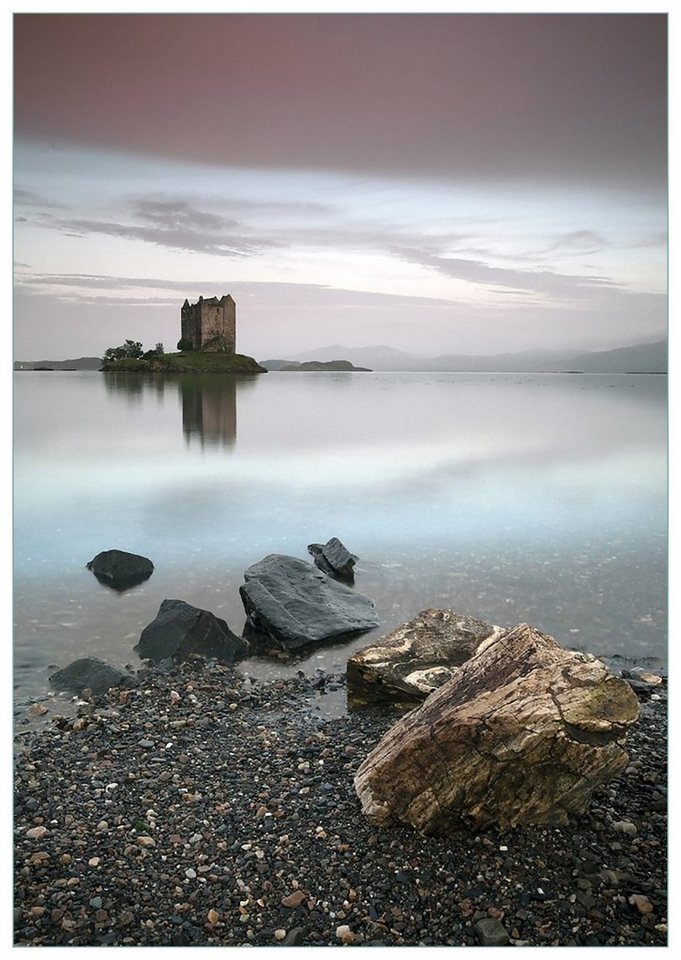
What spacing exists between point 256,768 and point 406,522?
855 centimetres

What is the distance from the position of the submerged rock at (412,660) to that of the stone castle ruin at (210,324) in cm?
937

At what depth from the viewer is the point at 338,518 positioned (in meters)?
14.6

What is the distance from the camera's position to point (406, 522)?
46.1 ft

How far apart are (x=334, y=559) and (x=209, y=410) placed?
18438mm

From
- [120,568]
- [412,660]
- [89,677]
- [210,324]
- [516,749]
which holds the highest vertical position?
[210,324]

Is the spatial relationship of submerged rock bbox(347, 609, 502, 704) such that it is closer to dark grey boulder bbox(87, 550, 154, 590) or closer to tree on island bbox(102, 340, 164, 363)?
dark grey boulder bbox(87, 550, 154, 590)

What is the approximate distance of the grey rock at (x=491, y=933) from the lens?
3.90 metres

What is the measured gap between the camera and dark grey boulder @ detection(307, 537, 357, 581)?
37.8ft

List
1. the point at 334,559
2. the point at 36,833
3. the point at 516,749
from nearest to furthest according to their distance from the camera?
the point at 516,749 → the point at 36,833 → the point at 334,559

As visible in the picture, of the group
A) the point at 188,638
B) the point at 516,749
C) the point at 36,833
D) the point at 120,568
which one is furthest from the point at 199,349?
the point at 516,749

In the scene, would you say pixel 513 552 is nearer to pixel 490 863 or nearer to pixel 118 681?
pixel 118 681

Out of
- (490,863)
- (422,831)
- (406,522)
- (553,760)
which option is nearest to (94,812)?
(422,831)

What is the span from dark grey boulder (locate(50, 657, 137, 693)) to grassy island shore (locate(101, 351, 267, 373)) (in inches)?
454

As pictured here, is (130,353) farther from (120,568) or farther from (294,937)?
(294,937)
